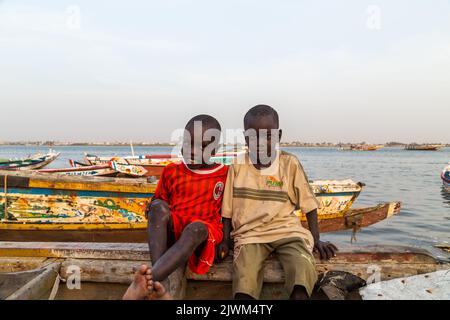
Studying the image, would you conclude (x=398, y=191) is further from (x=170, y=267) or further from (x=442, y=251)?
(x=170, y=267)

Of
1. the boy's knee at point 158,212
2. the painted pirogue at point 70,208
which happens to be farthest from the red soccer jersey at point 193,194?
the painted pirogue at point 70,208

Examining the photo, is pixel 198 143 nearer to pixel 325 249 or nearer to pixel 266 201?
pixel 266 201

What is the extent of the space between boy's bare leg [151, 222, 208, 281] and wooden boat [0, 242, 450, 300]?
0.77 feet

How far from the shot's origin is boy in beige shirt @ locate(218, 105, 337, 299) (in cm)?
200

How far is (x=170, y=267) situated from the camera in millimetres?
1645

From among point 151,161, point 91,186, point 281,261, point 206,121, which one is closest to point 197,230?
point 281,261

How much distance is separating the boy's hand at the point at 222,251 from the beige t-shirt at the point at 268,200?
73 mm

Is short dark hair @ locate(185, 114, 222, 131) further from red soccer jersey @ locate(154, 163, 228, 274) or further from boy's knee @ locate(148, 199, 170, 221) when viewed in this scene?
boy's knee @ locate(148, 199, 170, 221)

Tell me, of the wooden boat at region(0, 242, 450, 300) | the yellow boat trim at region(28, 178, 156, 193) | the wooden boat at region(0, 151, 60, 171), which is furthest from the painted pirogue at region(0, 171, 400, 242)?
the wooden boat at region(0, 151, 60, 171)

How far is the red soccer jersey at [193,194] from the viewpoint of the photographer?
2076 mm

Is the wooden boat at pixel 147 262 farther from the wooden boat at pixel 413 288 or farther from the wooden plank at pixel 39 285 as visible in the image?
the wooden boat at pixel 413 288

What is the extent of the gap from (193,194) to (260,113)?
66cm

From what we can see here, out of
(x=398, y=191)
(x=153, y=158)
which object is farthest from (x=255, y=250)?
(x=398, y=191)

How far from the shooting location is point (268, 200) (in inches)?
83.4
